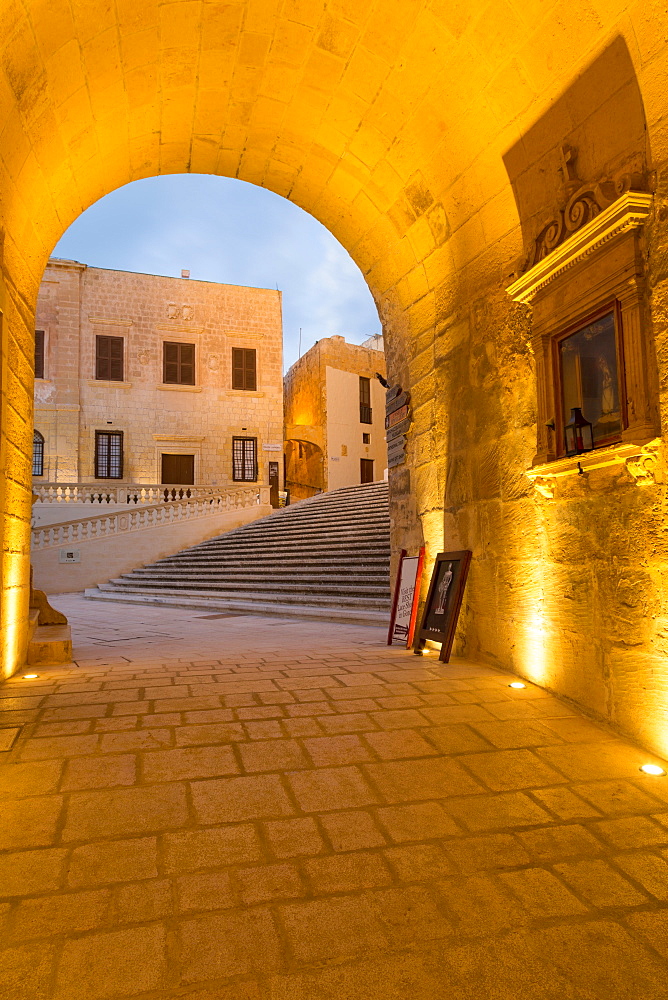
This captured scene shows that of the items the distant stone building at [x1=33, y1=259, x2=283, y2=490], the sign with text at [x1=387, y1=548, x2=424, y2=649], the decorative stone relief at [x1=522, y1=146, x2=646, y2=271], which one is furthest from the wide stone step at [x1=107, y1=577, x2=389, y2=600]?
the distant stone building at [x1=33, y1=259, x2=283, y2=490]

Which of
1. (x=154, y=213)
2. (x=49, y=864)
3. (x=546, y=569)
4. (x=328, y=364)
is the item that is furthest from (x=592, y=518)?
(x=154, y=213)

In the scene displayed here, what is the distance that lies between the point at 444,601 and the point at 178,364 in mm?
20865

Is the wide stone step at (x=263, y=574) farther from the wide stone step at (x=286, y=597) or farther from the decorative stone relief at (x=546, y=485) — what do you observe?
the decorative stone relief at (x=546, y=485)

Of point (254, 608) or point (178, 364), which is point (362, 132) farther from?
point (178, 364)

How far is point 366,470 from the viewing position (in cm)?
3061

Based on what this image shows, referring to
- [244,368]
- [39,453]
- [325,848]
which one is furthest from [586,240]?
[244,368]

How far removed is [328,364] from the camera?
29391mm

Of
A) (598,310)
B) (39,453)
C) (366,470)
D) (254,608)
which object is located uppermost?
(366,470)

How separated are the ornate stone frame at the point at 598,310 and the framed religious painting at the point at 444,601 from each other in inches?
54.5

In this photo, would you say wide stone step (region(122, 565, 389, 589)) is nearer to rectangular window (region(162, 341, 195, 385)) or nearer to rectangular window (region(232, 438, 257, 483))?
rectangular window (region(232, 438, 257, 483))

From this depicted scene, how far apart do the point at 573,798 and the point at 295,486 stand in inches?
1147

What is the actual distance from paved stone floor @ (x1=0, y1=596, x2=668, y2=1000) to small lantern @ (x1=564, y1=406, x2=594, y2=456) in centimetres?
168

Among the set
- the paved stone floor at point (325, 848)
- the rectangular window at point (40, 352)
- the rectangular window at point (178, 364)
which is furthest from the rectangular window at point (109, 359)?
the paved stone floor at point (325, 848)

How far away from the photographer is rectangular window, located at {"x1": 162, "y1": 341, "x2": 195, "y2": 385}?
79.8 feet
